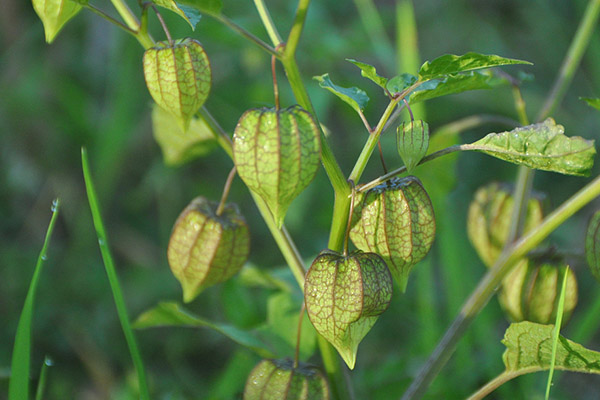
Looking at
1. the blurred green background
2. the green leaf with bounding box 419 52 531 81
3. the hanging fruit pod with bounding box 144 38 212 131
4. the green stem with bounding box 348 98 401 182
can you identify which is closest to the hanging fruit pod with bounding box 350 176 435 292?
the green stem with bounding box 348 98 401 182

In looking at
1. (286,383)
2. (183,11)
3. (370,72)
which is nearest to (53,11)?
(183,11)

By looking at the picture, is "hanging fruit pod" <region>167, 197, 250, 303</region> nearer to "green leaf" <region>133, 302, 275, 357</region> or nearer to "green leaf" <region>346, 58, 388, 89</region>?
"green leaf" <region>133, 302, 275, 357</region>

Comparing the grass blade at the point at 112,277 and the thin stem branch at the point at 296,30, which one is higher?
the thin stem branch at the point at 296,30

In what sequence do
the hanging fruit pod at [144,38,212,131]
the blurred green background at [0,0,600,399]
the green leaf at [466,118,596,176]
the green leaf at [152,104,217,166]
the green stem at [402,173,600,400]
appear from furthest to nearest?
the blurred green background at [0,0,600,399] < the green leaf at [152,104,217,166] < the green stem at [402,173,600,400] < the hanging fruit pod at [144,38,212,131] < the green leaf at [466,118,596,176]

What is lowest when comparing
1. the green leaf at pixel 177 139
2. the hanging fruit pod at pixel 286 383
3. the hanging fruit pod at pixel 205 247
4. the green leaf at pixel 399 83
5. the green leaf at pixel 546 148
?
the hanging fruit pod at pixel 286 383

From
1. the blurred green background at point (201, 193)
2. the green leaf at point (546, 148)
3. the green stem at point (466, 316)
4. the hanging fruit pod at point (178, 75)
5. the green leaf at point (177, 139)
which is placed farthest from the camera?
the blurred green background at point (201, 193)

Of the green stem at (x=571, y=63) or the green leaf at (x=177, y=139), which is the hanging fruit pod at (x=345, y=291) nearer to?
the green leaf at (x=177, y=139)

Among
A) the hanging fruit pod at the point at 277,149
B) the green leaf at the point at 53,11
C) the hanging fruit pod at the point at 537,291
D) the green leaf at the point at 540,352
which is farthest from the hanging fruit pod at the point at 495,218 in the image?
the green leaf at the point at 53,11
